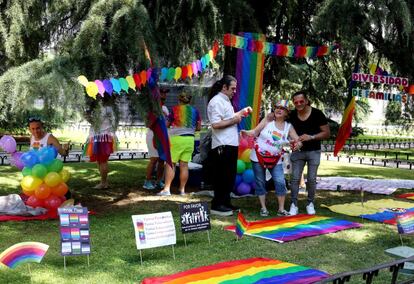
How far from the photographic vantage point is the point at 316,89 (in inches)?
450

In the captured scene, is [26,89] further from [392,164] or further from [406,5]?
[392,164]

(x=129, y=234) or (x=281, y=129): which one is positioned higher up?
(x=281, y=129)

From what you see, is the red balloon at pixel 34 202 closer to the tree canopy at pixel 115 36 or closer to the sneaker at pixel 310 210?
the tree canopy at pixel 115 36

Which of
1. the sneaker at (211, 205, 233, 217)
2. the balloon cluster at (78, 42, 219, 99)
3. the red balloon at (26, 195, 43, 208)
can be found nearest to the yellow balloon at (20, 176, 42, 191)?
the red balloon at (26, 195, 43, 208)

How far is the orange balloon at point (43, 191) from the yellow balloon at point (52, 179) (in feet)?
0.16

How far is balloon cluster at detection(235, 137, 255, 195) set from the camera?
7727 millimetres

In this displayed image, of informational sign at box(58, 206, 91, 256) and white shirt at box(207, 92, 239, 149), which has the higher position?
white shirt at box(207, 92, 239, 149)

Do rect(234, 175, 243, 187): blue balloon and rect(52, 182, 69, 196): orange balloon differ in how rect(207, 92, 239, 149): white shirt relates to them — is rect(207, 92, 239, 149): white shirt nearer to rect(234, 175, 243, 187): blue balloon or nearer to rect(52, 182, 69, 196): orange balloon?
rect(234, 175, 243, 187): blue balloon

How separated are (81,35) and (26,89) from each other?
2.68 ft

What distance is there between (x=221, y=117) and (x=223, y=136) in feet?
0.76

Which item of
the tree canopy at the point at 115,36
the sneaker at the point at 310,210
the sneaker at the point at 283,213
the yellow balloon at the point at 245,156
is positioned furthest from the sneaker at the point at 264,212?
the tree canopy at the point at 115,36

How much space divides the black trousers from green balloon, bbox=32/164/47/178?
78.1 inches

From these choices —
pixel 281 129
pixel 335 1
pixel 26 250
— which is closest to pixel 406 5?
pixel 335 1

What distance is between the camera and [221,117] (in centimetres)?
607
